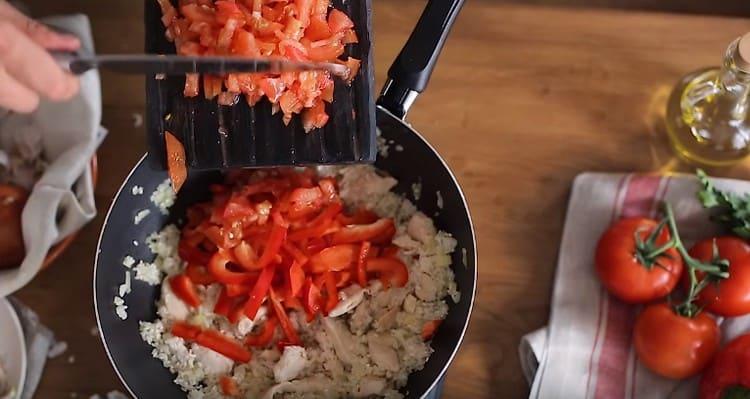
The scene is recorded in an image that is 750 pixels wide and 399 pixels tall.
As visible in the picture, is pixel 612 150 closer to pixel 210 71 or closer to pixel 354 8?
pixel 354 8

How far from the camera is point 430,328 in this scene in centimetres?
117

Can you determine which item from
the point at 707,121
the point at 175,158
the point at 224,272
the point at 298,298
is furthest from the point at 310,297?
the point at 707,121

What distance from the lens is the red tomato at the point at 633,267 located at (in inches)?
47.1

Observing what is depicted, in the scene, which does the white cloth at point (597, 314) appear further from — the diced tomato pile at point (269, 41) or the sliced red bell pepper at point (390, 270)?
the diced tomato pile at point (269, 41)

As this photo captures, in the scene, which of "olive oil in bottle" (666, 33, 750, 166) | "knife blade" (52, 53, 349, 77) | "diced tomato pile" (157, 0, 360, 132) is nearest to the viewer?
"knife blade" (52, 53, 349, 77)

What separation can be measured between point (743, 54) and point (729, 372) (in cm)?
40

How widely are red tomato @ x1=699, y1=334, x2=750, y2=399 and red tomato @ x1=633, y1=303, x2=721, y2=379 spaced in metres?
0.02

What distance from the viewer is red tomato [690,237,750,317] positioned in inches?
46.6

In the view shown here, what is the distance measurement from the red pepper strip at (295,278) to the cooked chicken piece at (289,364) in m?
0.07

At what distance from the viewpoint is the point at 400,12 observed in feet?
4.66

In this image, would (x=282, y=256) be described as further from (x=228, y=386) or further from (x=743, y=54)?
(x=743, y=54)

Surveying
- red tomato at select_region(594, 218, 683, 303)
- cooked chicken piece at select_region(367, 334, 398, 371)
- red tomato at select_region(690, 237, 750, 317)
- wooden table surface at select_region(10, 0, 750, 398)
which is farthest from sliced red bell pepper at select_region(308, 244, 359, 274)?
red tomato at select_region(690, 237, 750, 317)

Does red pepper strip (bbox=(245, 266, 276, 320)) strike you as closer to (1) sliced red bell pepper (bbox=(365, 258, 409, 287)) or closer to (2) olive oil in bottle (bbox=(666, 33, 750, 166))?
(1) sliced red bell pepper (bbox=(365, 258, 409, 287))

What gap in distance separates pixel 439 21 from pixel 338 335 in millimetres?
433
